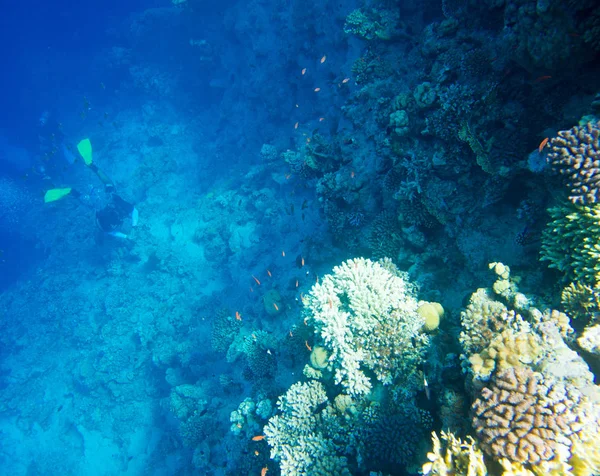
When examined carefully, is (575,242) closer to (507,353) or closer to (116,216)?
(507,353)

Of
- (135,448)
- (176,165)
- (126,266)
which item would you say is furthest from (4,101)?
(135,448)

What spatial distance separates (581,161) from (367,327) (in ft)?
11.6

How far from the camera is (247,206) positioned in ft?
44.0

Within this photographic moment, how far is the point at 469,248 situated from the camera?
16.6ft

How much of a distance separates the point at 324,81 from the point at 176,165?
11022mm

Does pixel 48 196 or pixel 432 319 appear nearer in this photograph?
pixel 432 319

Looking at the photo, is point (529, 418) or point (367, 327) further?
point (367, 327)

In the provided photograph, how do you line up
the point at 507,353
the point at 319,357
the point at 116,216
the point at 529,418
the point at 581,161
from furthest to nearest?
the point at 116,216 < the point at 319,357 < the point at 581,161 < the point at 507,353 < the point at 529,418

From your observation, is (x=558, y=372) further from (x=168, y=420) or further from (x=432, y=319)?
(x=168, y=420)

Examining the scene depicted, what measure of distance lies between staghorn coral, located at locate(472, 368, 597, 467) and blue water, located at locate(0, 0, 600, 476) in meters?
0.97

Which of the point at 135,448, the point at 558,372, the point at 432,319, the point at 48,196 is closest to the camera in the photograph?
the point at 558,372

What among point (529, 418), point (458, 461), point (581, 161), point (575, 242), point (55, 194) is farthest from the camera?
point (55, 194)

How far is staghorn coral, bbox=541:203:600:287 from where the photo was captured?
3381 millimetres

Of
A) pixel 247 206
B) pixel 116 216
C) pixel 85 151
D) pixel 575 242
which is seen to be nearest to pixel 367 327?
pixel 575 242
